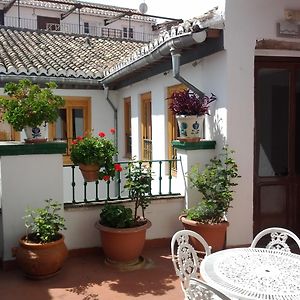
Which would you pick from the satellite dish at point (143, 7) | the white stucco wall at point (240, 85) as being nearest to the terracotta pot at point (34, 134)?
the white stucco wall at point (240, 85)

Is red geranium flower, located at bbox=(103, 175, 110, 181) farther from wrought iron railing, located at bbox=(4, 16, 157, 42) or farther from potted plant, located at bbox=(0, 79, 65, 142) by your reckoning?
wrought iron railing, located at bbox=(4, 16, 157, 42)

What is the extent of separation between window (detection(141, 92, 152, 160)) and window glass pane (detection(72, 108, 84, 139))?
2.49 metres

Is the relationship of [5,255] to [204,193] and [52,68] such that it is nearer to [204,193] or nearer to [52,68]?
[204,193]

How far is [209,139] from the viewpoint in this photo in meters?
6.31

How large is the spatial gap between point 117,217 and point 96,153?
0.97m

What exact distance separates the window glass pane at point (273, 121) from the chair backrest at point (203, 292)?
383 cm

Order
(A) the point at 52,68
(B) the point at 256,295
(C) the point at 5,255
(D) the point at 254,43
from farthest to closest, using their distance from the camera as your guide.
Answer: (A) the point at 52,68 → (D) the point at 254,43 → (C) the point at 5,255 → (B) the point at 256,295

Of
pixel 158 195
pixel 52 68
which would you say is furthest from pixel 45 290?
pixel 52 68

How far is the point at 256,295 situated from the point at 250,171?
130 inches

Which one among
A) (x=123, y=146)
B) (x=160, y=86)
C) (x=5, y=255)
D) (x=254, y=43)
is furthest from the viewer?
(x=123, y=146)

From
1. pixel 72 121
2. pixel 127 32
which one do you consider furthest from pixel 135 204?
pixel 127 32

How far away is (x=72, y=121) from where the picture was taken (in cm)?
1119

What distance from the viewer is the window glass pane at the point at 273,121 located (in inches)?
246

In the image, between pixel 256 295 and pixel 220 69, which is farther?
pixel 220 69
